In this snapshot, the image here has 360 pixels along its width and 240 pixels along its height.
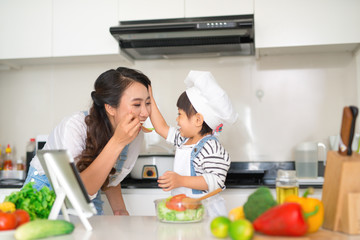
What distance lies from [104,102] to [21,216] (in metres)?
0.85

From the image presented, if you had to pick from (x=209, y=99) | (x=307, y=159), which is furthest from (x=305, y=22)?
(x=209, y=99)

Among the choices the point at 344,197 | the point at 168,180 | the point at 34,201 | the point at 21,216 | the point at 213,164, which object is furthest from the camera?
the point at 213,164

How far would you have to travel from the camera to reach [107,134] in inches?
76.0

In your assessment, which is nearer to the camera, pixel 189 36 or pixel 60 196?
pixel 60 196

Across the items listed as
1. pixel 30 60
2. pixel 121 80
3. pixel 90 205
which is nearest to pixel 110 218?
pixel 90 205

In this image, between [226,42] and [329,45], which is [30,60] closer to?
[226,42]

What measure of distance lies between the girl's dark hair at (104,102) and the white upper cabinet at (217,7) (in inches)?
36.6

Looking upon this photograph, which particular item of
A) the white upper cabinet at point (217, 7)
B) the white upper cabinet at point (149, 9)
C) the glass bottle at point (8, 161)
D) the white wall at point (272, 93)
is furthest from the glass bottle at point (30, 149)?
the white upper cabinet at point (217, 7)

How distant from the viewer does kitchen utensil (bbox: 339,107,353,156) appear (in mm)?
1075

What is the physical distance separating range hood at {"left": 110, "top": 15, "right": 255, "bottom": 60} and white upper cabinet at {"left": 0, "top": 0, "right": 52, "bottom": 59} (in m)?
0.57

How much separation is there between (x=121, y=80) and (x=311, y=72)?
5.40 ft

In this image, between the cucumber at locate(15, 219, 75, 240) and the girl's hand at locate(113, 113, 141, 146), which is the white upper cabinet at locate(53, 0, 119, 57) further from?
the cucumber at locate(15, 219, 75, 240)

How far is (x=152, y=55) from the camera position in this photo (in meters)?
3.13

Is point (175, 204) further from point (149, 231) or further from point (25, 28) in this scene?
point (25, 28)
